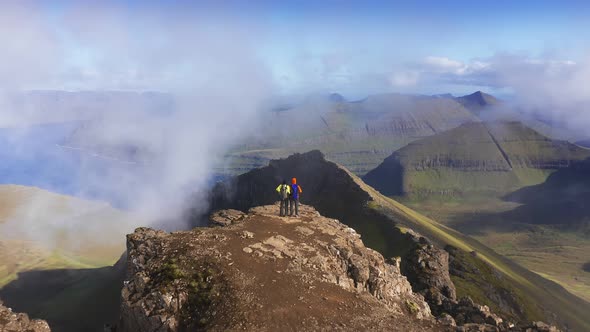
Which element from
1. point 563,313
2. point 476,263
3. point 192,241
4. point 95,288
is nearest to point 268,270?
point 192,241

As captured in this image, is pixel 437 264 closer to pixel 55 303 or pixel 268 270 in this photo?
pixel 268 270

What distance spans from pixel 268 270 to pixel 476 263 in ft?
416

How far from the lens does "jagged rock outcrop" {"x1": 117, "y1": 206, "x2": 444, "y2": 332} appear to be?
3603cm

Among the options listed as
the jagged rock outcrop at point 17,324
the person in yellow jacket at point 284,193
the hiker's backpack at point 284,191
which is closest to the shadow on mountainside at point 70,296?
the jagged rock outcrop at point 17,324

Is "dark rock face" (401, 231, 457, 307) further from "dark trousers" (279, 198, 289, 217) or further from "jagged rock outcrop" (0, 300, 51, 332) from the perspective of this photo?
"jagged rock outcrop" (0, 300, 51, 332)

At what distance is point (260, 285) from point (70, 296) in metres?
106

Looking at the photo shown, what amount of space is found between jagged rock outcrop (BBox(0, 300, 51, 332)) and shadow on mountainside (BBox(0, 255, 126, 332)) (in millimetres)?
49043

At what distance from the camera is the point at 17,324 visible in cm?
4275

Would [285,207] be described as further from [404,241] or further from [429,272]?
[404,241]

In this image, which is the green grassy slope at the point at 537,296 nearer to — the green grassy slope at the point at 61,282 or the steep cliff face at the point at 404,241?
the steep cliff face at the point at 404,241

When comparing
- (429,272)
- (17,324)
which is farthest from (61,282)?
(429,272)

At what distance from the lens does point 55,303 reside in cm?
11831

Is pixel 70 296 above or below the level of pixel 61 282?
above

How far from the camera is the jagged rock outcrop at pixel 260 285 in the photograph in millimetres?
36031
